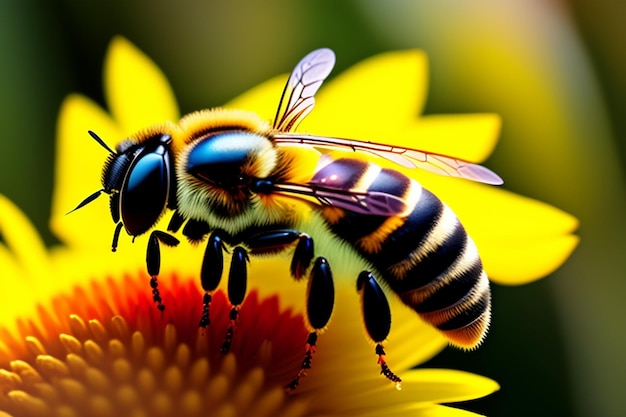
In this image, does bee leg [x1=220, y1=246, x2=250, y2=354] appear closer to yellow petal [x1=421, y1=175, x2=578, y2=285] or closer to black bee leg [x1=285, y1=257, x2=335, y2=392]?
black bee leg [x1=285, y1=257, x2=335, y2=392]

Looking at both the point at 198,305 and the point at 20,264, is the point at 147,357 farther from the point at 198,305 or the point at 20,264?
the point at 20,264

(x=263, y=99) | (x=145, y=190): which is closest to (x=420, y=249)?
(x=145, y=190)

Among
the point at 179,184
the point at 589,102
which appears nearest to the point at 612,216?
the point at 589,102

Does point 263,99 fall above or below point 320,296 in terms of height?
above

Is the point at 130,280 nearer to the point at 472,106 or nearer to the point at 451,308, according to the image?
the point at 451,308

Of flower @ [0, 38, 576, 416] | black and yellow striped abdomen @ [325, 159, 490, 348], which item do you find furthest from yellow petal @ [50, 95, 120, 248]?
black and yellow striped abdomen @ [325, 159, 490, 348]

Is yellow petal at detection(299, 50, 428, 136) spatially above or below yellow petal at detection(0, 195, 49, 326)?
above
